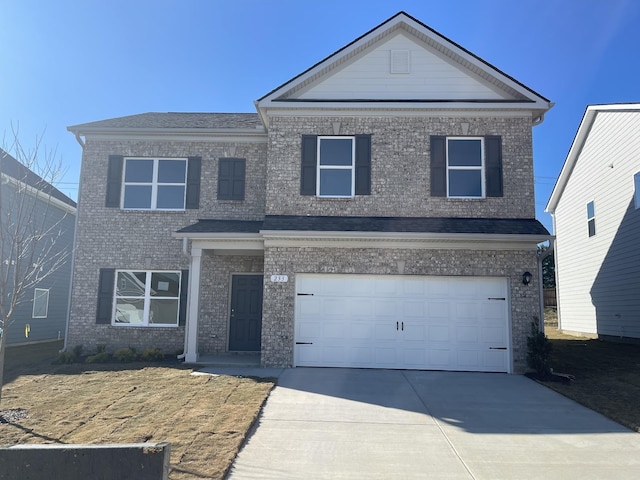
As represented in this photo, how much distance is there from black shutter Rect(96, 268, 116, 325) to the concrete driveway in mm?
6233

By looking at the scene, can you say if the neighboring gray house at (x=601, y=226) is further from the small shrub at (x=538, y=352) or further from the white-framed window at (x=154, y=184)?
the white-framed window at (x=154, y=184)

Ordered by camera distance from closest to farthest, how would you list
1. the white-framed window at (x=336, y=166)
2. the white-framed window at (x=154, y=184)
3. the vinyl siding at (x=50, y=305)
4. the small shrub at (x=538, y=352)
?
the small shrub at (x=538, y=352) < the white-framed window at (x=336, y=166) < the white-framed window at (x=154, y=184) < the vinyl siding at (x=50, y=305)

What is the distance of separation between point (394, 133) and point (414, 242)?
2.89m

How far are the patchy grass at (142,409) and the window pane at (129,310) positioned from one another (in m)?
2.36

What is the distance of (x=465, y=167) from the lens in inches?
483

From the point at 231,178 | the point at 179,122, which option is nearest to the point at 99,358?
the point at 231,178

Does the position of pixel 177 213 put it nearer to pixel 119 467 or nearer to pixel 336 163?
pixel 336 163

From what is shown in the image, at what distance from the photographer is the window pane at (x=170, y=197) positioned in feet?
45.7

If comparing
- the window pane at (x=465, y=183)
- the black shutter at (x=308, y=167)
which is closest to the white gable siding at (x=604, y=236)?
the window pane at (x=465, y=183)

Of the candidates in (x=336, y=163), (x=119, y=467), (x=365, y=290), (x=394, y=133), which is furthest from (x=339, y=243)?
(x=119, y=467)

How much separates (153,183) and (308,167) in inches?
187

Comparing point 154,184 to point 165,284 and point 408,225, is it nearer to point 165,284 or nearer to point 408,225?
point 165,284

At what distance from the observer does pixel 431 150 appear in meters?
12.2

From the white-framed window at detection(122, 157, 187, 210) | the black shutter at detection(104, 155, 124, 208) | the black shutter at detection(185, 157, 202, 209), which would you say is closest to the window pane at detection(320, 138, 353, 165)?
the black shutter at detection(185, 157, 202, 209)
